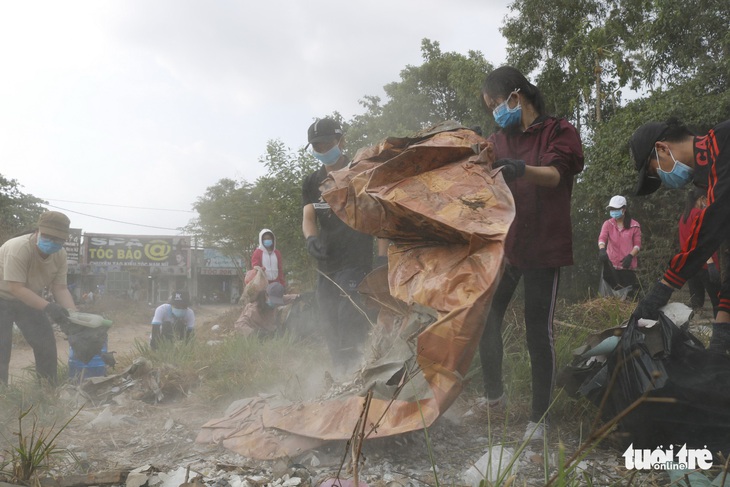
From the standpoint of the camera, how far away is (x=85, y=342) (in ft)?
15.6

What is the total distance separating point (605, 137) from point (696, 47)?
286 cm

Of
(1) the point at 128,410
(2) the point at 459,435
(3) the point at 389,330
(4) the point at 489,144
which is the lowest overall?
(1) the point at 128,410

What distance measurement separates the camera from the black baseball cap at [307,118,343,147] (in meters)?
3.72

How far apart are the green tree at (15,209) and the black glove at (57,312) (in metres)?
16.2

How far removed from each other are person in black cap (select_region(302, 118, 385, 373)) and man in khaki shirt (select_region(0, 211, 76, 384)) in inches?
95.4

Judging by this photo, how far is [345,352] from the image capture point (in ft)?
11.8

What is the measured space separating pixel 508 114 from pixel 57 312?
13.4 feet

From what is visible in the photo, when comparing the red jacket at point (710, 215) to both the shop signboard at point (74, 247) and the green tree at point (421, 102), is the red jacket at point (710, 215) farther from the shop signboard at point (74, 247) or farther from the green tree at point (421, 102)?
the shop signboard at point (74, 247)

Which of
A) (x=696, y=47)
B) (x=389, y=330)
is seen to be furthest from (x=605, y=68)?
(x=389, y=330)

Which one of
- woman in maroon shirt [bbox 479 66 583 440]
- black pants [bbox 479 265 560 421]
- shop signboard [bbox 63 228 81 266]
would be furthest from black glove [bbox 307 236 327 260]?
shop signboard [bbox 63 228 81 266]

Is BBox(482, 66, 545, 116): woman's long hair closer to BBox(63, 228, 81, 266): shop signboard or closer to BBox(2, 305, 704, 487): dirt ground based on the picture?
BBox(2, 305, 704, 487): dirt ground

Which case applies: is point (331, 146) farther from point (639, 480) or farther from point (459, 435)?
point (639, 480)

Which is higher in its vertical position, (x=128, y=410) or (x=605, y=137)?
(x=605, y=137)

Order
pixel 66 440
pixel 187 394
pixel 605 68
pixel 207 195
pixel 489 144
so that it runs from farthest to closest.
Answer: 1. pixel 207 195
2. pixel 605 68
3. pixel 187 394
4. pixel 66 440
5. pixel 489 144
